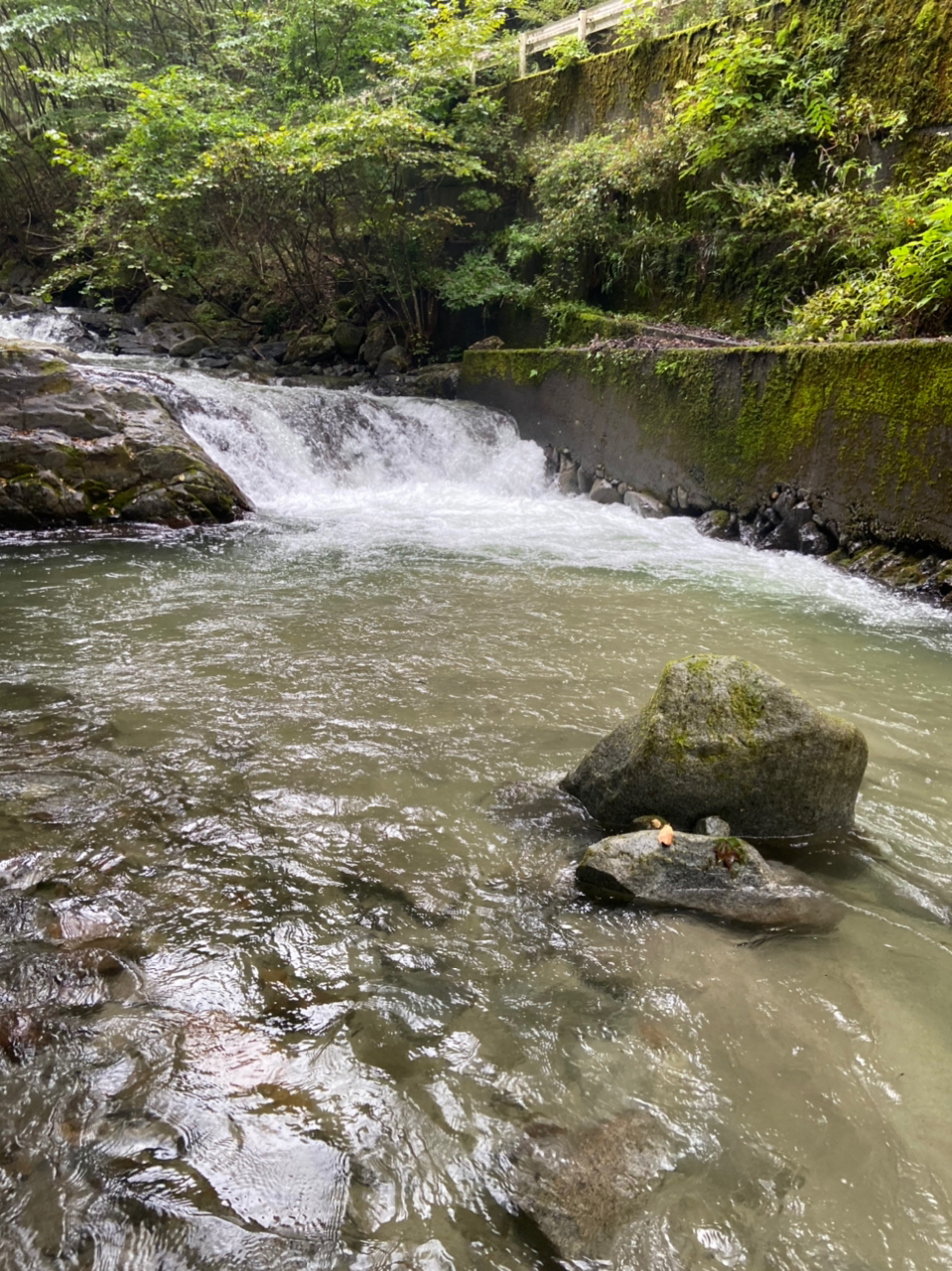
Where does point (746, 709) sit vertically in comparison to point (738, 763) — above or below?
above

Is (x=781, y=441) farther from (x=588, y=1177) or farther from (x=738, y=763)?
(x=588, y=1177)

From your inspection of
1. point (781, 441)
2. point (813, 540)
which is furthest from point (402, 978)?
point (781, 441)

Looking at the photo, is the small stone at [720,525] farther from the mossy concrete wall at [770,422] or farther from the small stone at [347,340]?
the small stone at [347,340]

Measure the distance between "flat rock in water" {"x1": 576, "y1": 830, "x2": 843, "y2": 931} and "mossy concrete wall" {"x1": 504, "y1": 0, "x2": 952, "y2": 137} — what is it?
403 inches

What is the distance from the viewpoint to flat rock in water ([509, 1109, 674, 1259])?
172 cm

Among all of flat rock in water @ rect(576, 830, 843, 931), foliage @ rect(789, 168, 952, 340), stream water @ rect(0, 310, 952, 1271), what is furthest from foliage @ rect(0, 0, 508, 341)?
flat rock in water @ rect(576, 830, 843, 931)

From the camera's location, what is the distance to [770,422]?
8.35 metres

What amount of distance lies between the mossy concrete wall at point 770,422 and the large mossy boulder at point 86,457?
204 inches

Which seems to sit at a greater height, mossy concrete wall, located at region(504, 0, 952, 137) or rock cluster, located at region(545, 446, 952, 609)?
mossy concrete wall, located at region(504, 0, 952, 137)

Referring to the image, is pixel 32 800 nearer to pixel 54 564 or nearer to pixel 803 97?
pixel 54 564

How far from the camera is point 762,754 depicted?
317 cm

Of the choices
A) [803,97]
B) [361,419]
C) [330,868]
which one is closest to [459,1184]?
[330,868]

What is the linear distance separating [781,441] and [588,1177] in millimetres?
7835

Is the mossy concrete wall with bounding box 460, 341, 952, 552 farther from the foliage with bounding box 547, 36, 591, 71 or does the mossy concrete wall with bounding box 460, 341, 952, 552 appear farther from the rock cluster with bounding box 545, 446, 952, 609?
the foliage with bounding box 547, 36, 591, 71
